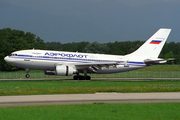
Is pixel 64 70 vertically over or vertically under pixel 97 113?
over

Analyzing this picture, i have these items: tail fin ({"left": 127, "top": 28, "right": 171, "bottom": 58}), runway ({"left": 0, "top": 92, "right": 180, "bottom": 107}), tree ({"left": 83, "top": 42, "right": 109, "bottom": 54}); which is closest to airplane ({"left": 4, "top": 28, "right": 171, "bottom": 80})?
tail fin ({"left": 127, "top": 28, "right": 171, "bottom": 58})

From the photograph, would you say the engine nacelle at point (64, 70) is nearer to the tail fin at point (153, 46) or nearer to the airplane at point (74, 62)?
the airplane at point (74, 62)

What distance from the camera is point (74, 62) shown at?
4288 centimetres

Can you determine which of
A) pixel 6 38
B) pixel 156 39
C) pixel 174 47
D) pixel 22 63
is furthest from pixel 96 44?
pixel 22 63

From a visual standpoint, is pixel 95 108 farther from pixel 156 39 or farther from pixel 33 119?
pixel 156 39

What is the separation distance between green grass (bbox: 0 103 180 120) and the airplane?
2568cm

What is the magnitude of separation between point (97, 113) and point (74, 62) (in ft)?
96.6

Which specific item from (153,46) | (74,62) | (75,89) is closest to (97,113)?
(75,89)

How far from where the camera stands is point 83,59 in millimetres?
43625

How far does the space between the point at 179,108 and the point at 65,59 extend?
2891cm

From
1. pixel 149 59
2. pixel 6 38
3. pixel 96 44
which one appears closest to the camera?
pixel 149 59

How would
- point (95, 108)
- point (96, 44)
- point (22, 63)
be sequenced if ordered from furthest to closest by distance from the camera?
point (96, 44)
point (22, 63)
point (95, 108)

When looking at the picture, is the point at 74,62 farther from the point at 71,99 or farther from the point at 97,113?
the point at 97,113

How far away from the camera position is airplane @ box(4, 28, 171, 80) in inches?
1629
